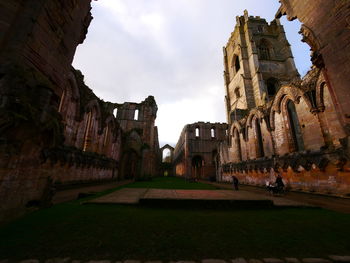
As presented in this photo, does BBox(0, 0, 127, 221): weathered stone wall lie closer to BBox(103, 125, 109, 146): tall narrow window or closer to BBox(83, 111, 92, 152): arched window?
BBox(83, 111, 92, 152): arched window

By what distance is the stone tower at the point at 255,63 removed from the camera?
890 inches

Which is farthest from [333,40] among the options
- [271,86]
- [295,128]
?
[271,86]

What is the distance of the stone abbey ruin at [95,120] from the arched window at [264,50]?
759 cm

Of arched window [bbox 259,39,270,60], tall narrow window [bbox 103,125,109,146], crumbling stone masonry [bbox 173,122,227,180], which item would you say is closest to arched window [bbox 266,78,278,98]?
arched window [bbox 259,39,270,60]

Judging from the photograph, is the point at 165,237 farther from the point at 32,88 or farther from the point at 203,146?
the point at 203,146

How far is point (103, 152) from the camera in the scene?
549 inches

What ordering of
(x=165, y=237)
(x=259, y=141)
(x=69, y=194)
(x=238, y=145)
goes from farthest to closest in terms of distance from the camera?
1. (x=238, y=145)
2. (x=259, y=141)
3. (x=69, y=194)
4. (x=165, y=237)

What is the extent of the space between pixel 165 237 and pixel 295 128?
11.9 m

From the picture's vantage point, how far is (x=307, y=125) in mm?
8867

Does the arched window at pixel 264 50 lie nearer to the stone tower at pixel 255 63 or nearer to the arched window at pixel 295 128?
the stone tower at pixel 255 63

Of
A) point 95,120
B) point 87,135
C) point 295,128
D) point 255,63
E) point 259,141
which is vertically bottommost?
point 87,135

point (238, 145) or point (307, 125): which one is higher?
point (238, 145)

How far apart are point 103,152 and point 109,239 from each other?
13155 mm

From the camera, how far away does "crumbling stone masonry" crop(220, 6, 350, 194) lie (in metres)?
5.54
